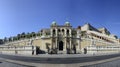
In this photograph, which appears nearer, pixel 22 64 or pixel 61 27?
pixel 22 64

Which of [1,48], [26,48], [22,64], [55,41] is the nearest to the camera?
[22,64]

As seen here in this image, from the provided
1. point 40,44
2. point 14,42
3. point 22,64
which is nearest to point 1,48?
point 14,42

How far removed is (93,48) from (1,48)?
2527 centimetres

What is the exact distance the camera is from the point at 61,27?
5491 centimetres

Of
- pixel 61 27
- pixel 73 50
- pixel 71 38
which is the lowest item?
pixel 73 50

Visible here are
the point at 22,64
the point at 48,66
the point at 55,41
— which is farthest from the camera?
the point at 55,41

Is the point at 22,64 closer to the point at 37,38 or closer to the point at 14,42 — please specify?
the point at 37,38

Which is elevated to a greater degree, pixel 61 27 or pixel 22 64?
pixel 61 27

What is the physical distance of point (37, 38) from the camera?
182 ft

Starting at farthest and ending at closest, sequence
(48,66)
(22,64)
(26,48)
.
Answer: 1. (26,48)
2. (22,64)
3. (48,66)

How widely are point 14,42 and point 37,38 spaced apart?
8.04m

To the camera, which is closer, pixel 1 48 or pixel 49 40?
pixel 1 48

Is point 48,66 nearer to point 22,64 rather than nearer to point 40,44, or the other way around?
point 22,64

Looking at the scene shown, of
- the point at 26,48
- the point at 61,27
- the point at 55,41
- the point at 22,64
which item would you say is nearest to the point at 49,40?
the point at 55,41
